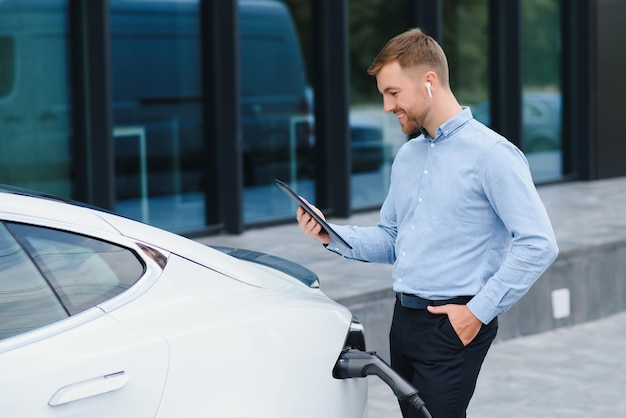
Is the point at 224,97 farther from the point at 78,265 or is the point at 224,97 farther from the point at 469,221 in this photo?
the point at 78,265

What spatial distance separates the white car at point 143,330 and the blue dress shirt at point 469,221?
358mm

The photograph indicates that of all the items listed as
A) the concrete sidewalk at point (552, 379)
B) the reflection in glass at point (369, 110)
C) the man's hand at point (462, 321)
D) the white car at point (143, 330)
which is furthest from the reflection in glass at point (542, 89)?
the white car at point (143, 330)

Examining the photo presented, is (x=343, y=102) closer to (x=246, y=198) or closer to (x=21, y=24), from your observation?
(x=246, y=198)

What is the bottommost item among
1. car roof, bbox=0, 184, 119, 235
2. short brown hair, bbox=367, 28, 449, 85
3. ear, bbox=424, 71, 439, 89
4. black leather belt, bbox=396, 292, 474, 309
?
black leather belt, bbox=396, 292, 474, 309

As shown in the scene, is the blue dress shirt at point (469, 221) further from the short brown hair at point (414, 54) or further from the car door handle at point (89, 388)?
the car door handle at point (89, 388)

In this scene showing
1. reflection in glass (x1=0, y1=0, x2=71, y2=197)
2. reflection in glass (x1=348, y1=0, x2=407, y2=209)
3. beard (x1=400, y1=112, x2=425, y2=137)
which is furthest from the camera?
reflection in glass (x1=348, y1=0, x2=407, y2=209)

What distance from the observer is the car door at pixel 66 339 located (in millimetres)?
2857

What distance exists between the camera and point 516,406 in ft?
21.4

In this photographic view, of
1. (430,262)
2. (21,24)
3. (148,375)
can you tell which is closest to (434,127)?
(430,262)

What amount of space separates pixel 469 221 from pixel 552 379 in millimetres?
3795

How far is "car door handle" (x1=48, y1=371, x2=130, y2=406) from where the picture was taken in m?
2.86

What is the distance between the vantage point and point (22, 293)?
2.99 metres

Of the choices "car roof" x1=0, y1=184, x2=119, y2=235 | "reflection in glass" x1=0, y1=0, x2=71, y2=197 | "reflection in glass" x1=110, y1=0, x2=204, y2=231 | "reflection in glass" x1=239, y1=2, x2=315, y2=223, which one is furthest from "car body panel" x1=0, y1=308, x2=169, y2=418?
"reflection in glass" x1=239, y1=2, x2=315, y2=223

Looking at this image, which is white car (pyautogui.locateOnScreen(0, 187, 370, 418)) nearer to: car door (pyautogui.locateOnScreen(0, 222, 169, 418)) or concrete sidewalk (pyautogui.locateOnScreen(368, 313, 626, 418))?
car door (pyautogui.locateOnScreen(0, 222, 169, 418))
